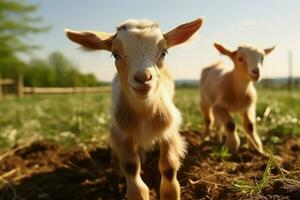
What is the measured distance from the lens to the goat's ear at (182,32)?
471 centimetres

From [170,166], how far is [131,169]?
0.41 metres

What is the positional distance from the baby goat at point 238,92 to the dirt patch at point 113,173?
37cm

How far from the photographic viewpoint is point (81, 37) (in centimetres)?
468

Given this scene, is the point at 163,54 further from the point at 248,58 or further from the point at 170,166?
the point at 248,58

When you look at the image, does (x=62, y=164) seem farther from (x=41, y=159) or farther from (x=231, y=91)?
(x=231, y=91)

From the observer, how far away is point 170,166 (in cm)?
450

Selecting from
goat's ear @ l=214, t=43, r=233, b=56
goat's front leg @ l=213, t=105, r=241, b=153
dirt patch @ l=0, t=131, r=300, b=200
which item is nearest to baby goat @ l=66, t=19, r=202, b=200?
dirt patch @ l=0, t=131, r=300, b=200

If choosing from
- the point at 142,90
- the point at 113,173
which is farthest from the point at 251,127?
the point at 142,90

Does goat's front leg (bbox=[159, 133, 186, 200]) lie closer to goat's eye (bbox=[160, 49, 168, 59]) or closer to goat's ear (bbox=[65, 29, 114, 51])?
goat's eye (bbox=[160, 49, 168, 59])

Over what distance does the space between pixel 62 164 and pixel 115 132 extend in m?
2.30

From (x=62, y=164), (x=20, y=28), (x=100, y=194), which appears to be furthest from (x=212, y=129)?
(x=20, y=28)

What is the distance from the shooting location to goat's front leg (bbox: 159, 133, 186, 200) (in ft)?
14.2

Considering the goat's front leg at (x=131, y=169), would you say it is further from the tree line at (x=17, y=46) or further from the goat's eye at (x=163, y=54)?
the tree line at (x=17, y=46)

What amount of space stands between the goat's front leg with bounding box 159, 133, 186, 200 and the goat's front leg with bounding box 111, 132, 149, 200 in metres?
0.23
